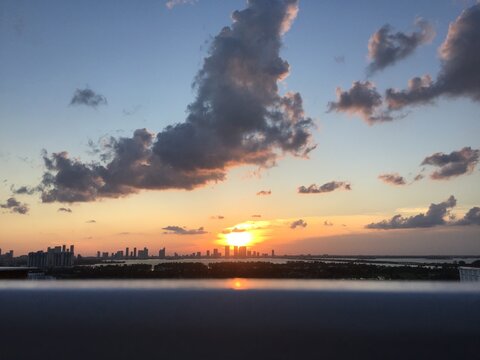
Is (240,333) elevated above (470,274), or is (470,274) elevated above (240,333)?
(470,274)

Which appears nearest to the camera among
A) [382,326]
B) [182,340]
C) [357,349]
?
[357,349]

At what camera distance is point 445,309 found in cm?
10094

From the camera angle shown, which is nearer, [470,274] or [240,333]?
[240,333]

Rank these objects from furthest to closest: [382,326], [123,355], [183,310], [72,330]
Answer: [183,310]
[382,326]
[72,330]
[123,355]

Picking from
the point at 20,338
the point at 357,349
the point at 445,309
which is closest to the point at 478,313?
the point at 445,309

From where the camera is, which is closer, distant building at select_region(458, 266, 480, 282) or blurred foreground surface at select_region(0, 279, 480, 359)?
blurred foreground surface at select_region(0, 279, 480, 359)

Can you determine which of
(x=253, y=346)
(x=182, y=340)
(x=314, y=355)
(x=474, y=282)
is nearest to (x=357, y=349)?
(x=314, y=355)

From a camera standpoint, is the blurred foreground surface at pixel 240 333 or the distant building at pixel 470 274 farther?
the distant building at pixel 470 274

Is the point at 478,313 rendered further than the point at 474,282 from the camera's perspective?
No

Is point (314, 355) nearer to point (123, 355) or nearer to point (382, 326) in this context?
point (123, 355)

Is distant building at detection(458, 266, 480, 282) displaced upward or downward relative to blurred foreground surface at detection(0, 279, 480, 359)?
upward

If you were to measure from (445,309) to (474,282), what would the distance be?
6419 cm

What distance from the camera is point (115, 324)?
2881 inches

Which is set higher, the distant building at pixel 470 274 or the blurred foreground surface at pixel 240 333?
the distant building at pixel 470 274
